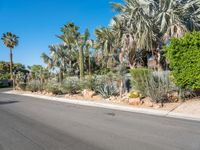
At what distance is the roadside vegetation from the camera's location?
1466cm

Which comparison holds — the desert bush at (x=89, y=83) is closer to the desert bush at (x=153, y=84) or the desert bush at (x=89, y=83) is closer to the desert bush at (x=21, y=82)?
the desert bush at (x=153, y=84)

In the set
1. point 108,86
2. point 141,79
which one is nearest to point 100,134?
point 141,79

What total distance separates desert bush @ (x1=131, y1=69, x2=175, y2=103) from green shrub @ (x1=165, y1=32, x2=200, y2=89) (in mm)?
802

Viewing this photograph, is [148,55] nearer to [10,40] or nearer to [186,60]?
[186,60]

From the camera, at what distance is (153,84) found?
15.3 meters

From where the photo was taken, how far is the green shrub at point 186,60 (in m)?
14.1

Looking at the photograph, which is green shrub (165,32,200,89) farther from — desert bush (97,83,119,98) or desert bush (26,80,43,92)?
desert bush (26,80,43,92)

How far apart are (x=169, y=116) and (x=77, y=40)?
105ft

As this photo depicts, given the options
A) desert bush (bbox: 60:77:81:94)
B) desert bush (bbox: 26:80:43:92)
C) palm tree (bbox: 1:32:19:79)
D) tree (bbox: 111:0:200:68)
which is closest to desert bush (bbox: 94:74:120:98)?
desert bush (bbox: 60:77:81:94)

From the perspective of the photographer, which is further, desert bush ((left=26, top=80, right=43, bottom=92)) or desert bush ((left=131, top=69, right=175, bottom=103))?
desert bush ((left=26, top=80, right=43, bottom=92))

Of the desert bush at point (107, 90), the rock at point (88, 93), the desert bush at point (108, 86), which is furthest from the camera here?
the rock at point (88, 93)

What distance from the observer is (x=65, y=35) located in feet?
142

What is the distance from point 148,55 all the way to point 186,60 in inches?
507

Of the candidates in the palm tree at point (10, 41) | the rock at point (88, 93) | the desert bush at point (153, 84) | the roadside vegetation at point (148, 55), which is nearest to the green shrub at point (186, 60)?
the roadside vegetation at point (148, 55)
